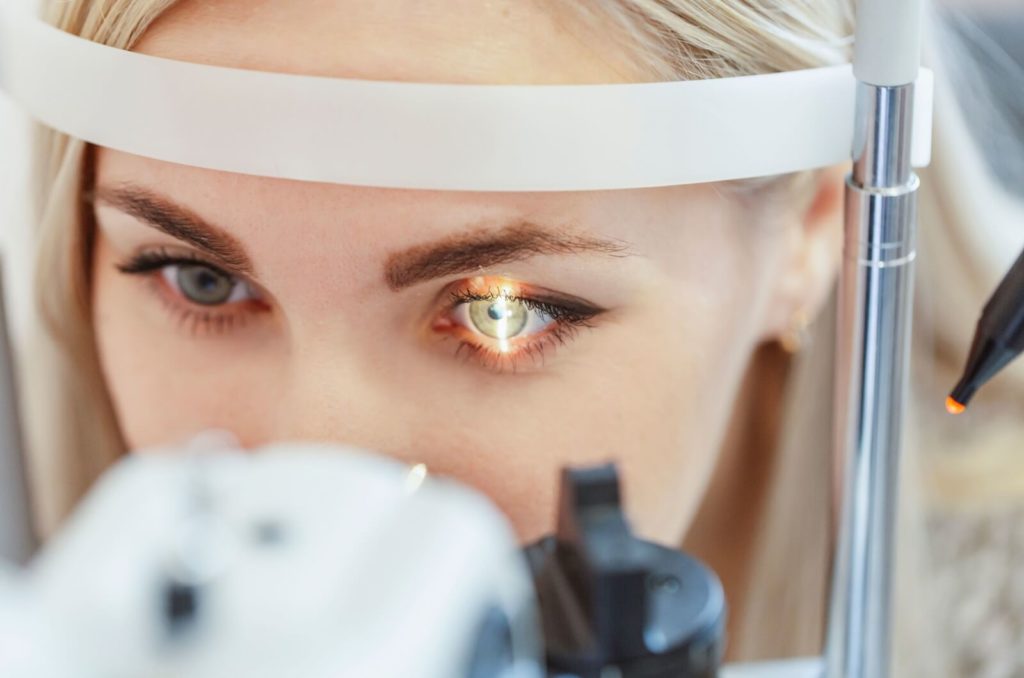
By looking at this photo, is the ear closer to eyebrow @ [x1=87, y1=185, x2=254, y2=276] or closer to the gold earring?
the gold earring

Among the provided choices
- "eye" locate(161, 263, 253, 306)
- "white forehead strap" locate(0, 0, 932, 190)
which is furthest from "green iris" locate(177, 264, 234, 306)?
"white forehead strap" locate(0, 0, 932, 190)

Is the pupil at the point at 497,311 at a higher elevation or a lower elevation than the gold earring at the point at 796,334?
lower

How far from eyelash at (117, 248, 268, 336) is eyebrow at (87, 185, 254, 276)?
2 cm

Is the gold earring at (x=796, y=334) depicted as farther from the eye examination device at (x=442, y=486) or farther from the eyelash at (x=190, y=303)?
the eyelash at (x=190, y=303)

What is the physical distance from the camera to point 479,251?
0.58 m

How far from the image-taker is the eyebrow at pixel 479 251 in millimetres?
572

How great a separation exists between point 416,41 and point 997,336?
252mm

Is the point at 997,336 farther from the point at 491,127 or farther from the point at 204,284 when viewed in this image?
the point at 204,284

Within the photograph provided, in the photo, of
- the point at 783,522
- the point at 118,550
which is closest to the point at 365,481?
the point at 118,550

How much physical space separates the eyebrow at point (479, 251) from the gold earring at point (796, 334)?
209 mm

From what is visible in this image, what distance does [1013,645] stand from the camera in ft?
3.03

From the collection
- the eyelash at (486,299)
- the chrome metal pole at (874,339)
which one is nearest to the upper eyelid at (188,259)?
the eyelash at (486,299)

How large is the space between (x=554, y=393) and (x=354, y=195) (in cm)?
13

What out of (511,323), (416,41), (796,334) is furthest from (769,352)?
(416,41)
